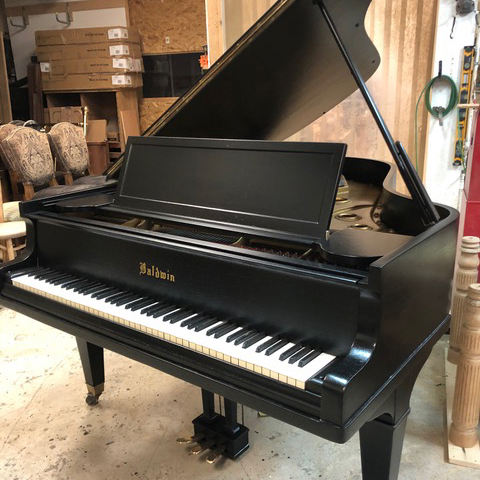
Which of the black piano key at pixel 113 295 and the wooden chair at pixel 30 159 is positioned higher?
the wooden chair at pixel 30 159

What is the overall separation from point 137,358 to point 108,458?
0.83 m

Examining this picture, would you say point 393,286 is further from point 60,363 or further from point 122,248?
point 60,363

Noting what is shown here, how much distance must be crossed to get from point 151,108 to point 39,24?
2.12 m

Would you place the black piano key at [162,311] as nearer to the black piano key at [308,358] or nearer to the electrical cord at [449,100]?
the black piano key at [308,358]

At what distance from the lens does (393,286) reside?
116 centimetres

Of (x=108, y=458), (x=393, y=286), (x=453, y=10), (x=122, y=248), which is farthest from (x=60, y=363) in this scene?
(x=453, y=10)

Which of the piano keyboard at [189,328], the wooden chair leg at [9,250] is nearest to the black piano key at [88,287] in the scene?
the piano keyboard at [189,328]

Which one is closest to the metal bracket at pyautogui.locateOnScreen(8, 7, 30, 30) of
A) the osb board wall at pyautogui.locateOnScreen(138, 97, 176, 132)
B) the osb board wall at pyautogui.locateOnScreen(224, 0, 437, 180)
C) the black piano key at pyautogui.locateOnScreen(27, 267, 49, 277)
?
the osb board wall at pyautogui.locateOnScreen(138, 97, 176, 132)

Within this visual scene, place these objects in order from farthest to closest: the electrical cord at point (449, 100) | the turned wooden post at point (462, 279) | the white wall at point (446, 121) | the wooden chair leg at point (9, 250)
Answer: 1. the wooden chair leg at point (9, 250)
2. the electrical cord at point (449, 100)
3. the white wall at point (446, 121)
4. the turned wooden post at point (462, 279)

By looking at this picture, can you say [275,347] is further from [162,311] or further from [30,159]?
[30,159]

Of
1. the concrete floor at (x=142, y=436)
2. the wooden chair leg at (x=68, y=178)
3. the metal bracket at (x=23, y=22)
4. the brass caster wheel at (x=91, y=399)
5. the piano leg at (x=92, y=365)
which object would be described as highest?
the metal bracket at (x=23, y=22)

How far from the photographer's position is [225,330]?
4.39ft

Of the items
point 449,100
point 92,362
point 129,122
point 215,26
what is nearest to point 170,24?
point 129,122

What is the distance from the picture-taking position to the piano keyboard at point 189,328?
3.84ft
